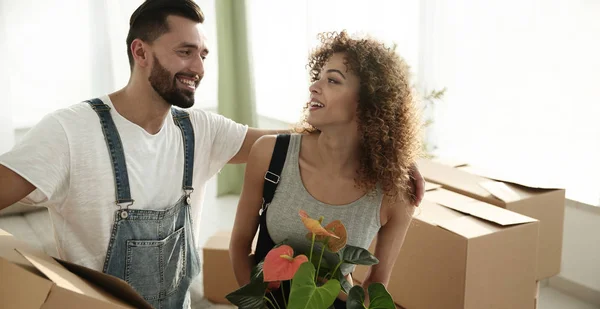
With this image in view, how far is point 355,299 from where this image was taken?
3.29ft

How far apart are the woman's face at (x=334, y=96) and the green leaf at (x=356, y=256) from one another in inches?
15.7

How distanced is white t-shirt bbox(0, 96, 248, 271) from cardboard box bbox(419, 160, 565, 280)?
1.10 meters

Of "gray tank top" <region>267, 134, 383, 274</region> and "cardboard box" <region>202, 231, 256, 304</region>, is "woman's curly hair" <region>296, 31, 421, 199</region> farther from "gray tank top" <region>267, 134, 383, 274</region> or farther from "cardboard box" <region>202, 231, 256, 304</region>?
"cardboard box" <region>202, 231, 256, 304</region>

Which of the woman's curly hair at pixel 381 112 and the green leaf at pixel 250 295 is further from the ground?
the woman's curly hair at pixel 381 112

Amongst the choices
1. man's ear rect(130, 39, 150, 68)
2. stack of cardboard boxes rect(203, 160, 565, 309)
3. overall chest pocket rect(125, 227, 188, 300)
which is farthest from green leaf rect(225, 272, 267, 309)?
stack of cardboard boxes rect(203, 160, 565, 309)

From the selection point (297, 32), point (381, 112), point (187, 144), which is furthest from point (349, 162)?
point (297, 32)

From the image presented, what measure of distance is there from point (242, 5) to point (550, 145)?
2.47m

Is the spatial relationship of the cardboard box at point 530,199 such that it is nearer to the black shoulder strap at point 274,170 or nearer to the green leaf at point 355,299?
the black shoulder strap at point 274,170

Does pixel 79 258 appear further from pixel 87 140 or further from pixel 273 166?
pixel 273 166

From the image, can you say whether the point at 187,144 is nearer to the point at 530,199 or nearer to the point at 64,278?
the point at 64,278

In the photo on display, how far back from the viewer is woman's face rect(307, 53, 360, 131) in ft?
4.52

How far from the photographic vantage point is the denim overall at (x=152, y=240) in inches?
53.5

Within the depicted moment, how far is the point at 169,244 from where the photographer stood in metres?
1.45

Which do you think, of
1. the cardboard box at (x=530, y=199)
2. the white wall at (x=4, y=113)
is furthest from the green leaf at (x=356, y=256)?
the white wall at (x=4, y=113)
